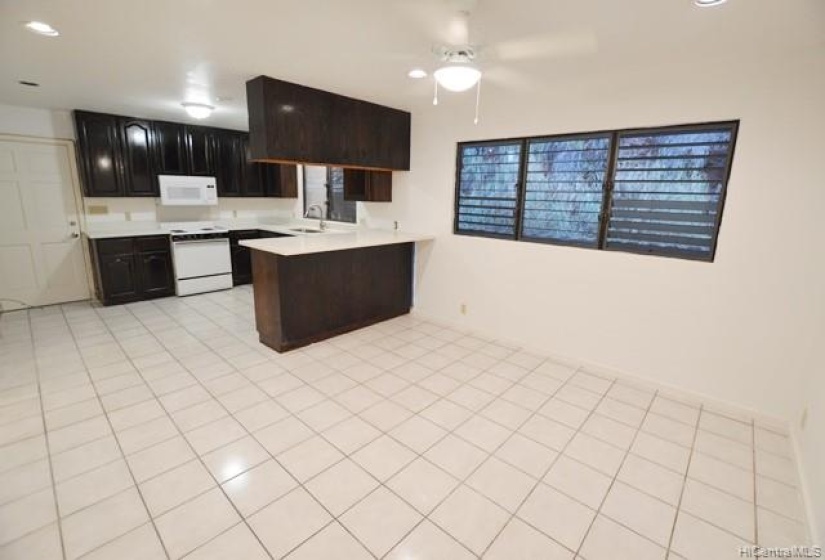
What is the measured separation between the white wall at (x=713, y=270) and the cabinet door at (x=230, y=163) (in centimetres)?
375

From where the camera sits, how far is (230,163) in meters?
5.93

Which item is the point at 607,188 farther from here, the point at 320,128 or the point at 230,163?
the point at 230,163

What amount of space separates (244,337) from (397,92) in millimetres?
2884

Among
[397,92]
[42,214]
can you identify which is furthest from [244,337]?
[42,214]

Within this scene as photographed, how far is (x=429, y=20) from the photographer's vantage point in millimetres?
2043

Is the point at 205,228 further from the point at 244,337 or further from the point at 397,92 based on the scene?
the point at 397,92

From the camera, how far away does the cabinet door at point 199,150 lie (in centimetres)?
545

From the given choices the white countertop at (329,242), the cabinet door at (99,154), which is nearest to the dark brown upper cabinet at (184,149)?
the cabinet door at (99,154)

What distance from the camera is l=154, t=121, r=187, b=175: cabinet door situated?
5.18 metres

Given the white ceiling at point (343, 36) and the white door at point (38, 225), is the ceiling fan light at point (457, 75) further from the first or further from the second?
the white door at point (38, 225)

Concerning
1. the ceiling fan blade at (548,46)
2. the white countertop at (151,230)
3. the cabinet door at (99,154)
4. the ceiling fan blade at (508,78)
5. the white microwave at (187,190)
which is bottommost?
the white countertop at (151,230)

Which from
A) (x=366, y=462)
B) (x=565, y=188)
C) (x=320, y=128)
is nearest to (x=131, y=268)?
(x=320, y=128)

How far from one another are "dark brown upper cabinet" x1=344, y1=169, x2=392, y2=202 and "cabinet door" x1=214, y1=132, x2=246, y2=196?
2.28m

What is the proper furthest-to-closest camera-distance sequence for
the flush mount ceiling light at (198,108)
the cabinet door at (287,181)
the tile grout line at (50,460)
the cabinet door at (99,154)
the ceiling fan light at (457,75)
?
the cabinet door at (287,181) → the cabinet door at (99,154) → the flush mount ceiling light at (198,108) → the ceiling fan light at (457,75) → the tile grout line at (50,460)
